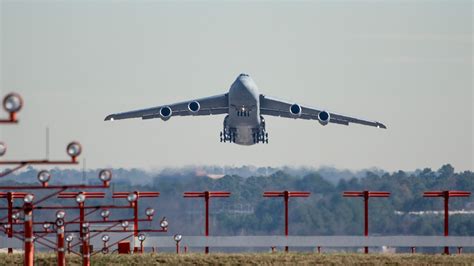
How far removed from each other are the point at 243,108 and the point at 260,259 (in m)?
29.9

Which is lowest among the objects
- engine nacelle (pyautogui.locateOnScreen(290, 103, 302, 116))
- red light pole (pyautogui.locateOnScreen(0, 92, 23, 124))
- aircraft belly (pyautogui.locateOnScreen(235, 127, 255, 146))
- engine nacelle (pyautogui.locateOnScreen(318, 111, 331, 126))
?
red light pole (pyautogui.locateOnScreen(0, 92, 23, 124))

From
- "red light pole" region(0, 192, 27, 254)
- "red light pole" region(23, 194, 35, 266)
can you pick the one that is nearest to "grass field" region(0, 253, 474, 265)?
"red light pole" region(0, 192, 27, 254)

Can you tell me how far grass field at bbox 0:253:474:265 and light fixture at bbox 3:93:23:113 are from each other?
15.9m

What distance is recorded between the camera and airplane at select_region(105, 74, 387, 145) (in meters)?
72.4

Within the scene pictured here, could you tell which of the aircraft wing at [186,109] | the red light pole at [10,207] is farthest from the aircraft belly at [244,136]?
the red light pole at [10,207]

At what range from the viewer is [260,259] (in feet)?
140

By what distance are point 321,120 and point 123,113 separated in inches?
458

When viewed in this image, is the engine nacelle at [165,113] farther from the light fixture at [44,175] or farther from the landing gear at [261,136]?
the light fixture at [44,175]

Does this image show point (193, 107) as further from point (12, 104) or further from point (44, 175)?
point (12, 104)

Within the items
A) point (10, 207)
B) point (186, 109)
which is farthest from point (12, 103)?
point (186, 109)

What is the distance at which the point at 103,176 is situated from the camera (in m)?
32.2

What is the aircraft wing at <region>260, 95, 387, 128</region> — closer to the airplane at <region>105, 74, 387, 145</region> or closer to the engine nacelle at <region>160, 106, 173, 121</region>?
the airplane at <region>105, 74, 387, 145</region>

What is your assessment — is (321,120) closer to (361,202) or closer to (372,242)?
(361,202)

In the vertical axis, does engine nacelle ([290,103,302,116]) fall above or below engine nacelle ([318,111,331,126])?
above
